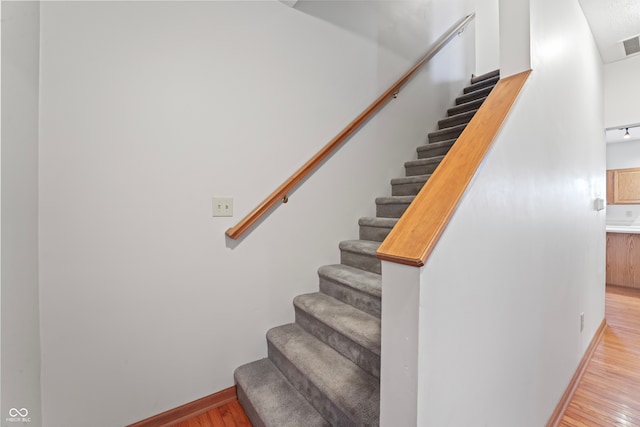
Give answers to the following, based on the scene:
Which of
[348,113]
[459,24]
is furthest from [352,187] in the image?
[459,24]

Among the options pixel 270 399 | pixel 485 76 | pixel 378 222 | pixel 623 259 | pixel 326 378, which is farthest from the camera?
pixel 623 259

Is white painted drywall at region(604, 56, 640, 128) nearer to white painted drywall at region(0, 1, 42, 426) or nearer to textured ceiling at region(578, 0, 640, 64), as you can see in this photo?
textured ceiling at region(578, 0, 640, 64)

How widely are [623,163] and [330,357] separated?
241 inches

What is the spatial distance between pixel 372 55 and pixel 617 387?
293cm

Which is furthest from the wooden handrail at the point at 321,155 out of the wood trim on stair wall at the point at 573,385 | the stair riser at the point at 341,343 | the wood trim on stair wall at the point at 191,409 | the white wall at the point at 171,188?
the wood trim on stair wall at the point at 573,385

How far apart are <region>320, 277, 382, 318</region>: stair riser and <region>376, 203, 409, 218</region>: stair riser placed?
2.44 feet

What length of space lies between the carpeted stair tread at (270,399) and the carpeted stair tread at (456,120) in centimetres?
270

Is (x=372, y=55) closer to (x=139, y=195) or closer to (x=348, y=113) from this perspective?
(x=348, y=113)

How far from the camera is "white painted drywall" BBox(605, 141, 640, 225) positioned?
4.46 metres

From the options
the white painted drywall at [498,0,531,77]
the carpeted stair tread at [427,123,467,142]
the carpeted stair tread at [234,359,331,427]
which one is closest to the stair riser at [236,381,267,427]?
the carpeted stair tread at [234,359,331,427]

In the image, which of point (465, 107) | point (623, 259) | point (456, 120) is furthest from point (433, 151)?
point (623, 259)

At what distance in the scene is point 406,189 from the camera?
231cm

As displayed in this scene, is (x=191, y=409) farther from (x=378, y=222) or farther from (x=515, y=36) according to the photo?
(x=515, y=36)

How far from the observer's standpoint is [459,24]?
321 centimetres
